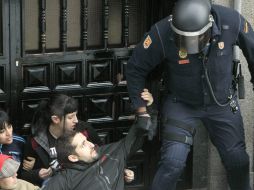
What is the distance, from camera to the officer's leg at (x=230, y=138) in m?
8.73

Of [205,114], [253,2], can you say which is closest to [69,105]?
[205,114]

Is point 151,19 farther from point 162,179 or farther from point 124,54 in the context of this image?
point 162,179

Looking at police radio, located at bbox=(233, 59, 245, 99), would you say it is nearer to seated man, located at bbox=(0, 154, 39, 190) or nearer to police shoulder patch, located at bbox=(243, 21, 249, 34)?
police shoulder patch, located at bbox=(243, 21, 249, 34)

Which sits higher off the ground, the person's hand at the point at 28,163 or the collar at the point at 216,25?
the collar at the point at 216,25

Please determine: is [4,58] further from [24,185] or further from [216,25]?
[216,25]

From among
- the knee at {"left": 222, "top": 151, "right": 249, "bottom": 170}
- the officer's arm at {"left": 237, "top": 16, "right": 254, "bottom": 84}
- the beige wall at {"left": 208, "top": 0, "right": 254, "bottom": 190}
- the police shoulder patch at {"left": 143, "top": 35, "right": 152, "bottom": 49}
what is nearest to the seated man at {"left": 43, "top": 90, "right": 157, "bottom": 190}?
the police shoulder patch at {"left": 143, "top": 35, "right": 152, "bottom": 49}

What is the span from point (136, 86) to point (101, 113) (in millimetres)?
998

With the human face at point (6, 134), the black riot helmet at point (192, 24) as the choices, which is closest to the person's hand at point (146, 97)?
the black riot helmet at point (192, 24)

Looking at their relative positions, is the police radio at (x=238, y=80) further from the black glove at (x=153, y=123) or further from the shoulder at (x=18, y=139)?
the shoulder at (x=18, y=139)

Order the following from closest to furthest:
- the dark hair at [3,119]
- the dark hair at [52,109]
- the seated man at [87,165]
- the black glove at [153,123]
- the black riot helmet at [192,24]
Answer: the seated man at [87,165] < the black riot helmet at [192,24] < the dark hair at [3,119] < the dark hair at [52,109] < the black glove at [153,123]

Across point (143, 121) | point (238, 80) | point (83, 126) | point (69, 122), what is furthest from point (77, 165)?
point (238, 80)

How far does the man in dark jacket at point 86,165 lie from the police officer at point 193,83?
1.95 feet

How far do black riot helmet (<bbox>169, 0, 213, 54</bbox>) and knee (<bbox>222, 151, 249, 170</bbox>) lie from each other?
3.26 ft

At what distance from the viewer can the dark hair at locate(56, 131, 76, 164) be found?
26.0ft
